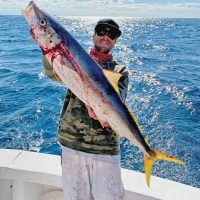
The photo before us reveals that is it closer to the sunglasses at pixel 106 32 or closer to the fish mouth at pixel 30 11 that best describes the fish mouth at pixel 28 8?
the fish mouth at pixel 30 11

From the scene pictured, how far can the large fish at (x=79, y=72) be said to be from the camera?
88.8 inches

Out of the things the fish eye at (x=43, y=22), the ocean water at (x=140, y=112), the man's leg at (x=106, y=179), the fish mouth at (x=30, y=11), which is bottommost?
the ocean water at (x=140, y=112)

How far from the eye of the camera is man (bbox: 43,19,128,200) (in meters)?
2.90

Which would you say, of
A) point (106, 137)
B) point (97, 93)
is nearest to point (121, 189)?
point (106, 137)

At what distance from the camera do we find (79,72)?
2.30m

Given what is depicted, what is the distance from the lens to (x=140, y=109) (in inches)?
416

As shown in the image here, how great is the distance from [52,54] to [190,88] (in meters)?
11.9

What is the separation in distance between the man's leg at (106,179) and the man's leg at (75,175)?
81 millimetres

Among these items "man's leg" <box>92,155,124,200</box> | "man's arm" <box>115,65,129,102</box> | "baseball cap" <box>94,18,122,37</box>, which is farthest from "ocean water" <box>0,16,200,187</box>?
"baseball cap" <box>94,18,122,37</box>

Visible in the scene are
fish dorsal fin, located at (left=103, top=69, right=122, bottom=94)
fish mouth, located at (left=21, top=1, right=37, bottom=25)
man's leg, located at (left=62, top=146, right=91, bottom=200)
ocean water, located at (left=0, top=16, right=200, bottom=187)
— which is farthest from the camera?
ocean water, located at (left=0, top=16, right=200, bottom=187)

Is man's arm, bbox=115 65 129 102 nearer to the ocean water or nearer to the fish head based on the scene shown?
the fish head

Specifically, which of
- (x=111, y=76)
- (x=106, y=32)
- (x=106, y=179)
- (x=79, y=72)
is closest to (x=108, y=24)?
(x=106, y=32)

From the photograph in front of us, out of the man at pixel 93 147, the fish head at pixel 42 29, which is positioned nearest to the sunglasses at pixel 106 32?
the man at pixel 93 147

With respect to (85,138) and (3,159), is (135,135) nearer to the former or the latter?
(85,138)
